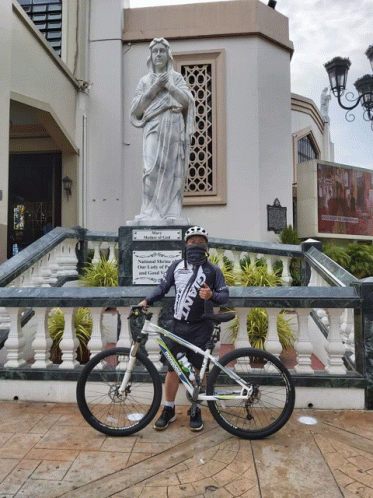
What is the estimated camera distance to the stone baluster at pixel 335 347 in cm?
364

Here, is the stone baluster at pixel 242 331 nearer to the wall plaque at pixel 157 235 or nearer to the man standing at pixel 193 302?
the man standing at pixel 193 302

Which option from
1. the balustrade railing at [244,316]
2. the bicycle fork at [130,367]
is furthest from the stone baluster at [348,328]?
the bicycle fork at [130,367]

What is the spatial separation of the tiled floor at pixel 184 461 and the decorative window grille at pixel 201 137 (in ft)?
27.6

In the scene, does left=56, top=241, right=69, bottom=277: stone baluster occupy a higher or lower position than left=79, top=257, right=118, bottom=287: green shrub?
higher

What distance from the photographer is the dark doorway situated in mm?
11508

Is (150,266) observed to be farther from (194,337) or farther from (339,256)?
(339,256)

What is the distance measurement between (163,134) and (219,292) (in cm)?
306

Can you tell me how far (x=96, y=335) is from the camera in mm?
3861

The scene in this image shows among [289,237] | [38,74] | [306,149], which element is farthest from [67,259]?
[306,149]

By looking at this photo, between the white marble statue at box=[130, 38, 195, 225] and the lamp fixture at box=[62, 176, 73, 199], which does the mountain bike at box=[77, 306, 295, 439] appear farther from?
the lamp fixture at box=[62, 176, 73, 199]

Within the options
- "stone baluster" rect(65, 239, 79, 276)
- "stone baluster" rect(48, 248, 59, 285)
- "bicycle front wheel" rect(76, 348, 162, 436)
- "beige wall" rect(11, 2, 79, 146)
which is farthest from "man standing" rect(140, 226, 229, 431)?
"beige wall" rect(11, 2, 79, 146)

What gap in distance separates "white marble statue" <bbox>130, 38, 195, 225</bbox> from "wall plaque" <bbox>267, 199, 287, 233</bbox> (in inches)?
234

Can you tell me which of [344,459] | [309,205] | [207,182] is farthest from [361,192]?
[344,459]

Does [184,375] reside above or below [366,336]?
below
